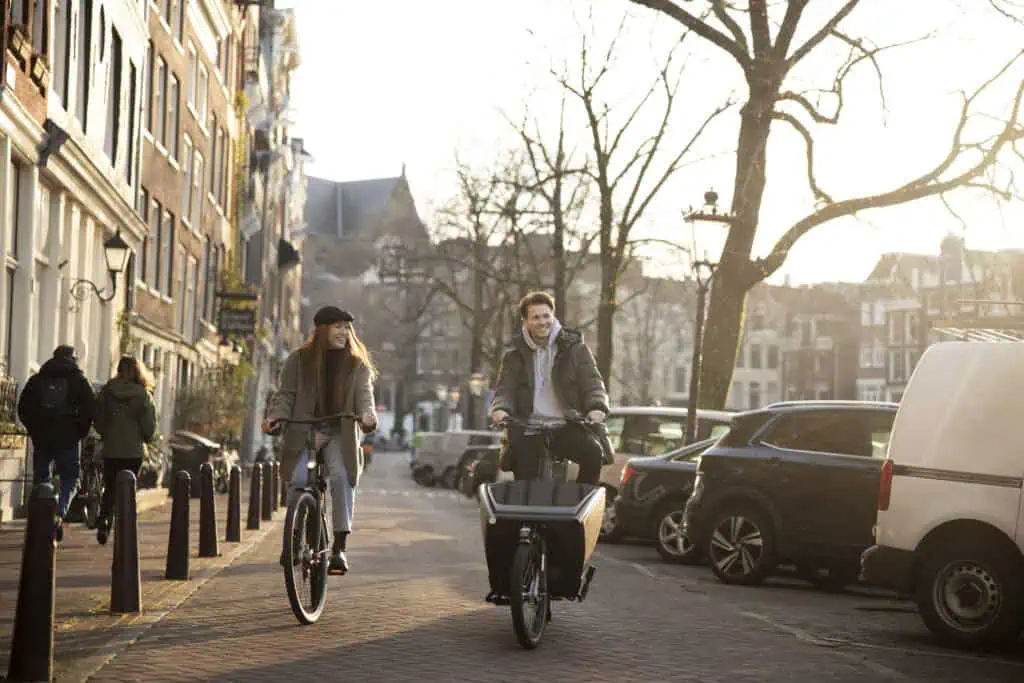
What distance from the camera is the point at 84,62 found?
76.4 ft

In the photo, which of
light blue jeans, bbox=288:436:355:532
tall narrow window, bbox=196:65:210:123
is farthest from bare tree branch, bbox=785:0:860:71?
light blue jeans, bbox=288:436:355:532

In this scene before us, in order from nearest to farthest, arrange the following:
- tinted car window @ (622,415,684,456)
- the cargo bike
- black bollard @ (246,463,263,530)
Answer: the cargo bike < black bollard @ (246,463,263,530) < tinted car window @ (622,415,684,456)

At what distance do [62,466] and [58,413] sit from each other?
0.52 m

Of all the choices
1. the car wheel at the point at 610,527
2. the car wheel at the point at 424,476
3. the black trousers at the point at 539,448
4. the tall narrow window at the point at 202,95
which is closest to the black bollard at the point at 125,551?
the black trousers at the point at 539,448

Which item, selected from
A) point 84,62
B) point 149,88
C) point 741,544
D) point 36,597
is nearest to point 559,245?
point 149,88

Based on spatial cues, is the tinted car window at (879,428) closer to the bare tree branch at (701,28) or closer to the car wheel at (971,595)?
the car wheel at (971,595)

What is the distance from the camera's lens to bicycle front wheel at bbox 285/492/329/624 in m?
9.30

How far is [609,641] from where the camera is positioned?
9.39 m

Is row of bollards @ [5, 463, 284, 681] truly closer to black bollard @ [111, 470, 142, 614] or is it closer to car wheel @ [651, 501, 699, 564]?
black bollard @ [111, 470, 142, 614]

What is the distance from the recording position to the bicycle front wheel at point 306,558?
9.30 metres

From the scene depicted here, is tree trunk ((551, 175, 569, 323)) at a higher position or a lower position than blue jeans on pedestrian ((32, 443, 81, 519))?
higher

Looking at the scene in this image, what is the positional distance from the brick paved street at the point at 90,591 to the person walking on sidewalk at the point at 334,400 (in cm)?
124

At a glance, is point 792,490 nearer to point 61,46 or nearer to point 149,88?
point 61,46

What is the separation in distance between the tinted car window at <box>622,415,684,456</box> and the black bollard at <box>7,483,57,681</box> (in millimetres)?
14446
